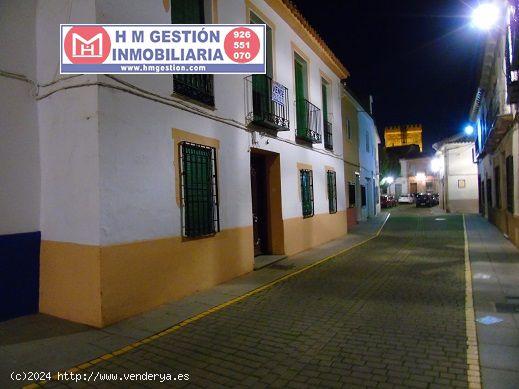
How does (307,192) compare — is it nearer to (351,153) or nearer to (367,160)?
(351,153)

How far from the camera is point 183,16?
731 cm

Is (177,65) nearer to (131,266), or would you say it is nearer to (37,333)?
(131,266)

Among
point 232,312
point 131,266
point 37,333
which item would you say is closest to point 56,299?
point 37,333

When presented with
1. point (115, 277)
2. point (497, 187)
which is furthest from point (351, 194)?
point (115, 277)

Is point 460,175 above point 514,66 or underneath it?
underneath

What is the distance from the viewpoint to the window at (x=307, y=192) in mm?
11930

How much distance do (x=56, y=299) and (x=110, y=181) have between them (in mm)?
2056

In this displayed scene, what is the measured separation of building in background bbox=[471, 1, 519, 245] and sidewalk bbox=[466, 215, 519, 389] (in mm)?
1603

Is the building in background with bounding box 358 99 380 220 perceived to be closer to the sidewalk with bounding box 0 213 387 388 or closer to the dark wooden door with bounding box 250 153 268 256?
the dark wooden door with bounding box 250 153 268 256

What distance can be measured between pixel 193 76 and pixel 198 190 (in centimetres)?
218

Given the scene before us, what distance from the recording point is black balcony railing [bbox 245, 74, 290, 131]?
9.09 metres

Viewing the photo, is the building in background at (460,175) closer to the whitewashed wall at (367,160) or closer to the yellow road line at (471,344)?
the whitewashed wall at (367,160)

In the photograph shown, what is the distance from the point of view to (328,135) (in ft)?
47.0

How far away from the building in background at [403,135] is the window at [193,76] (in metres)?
82.1
